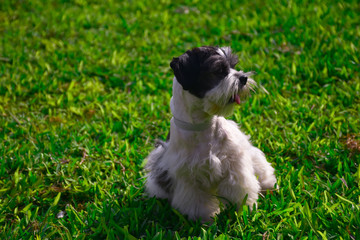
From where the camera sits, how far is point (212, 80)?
2.95 metres

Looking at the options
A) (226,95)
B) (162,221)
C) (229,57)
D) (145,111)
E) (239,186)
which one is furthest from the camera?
(145,111)

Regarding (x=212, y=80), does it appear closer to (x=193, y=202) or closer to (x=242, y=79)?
(x=242, y=79)

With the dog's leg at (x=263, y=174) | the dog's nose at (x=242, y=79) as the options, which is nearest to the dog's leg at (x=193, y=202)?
the dog's leg at (x=263, y=174)

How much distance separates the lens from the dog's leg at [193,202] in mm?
3256

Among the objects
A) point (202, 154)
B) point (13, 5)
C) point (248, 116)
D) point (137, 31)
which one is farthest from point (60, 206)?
point (13, 5)

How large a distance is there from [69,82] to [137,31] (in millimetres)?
1775

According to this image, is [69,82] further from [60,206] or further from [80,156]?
[60,206]

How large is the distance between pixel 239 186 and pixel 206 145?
1.46 ft

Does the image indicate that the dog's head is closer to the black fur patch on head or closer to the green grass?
the black fur patch on head

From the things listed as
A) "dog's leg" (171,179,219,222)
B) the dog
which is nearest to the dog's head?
the dog

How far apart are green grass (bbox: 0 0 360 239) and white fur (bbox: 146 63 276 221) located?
0.14m

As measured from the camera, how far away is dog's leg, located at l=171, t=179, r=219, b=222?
10.7 ft

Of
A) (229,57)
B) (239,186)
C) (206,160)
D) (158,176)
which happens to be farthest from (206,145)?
(229,57)

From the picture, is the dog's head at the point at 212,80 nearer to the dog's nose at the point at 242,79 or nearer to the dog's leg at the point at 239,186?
the dog's nose at the point at 242,79
